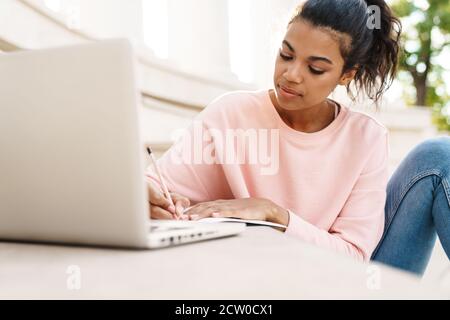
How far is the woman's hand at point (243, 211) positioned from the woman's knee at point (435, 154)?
42 cm

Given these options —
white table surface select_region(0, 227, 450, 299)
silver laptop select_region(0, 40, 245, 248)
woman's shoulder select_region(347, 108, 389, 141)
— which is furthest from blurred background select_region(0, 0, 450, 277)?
white table surface select_region(0, 227, 450, 299)

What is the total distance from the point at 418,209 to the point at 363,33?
41 centimetres

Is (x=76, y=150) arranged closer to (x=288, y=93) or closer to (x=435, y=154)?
(x=288, y=93)

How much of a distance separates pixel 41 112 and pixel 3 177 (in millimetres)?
111

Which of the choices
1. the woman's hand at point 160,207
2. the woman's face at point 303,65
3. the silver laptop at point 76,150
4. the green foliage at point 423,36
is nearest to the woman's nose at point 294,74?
the woman's face at point 303,65

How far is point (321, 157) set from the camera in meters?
1.34

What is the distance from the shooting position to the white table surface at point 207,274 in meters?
0.47

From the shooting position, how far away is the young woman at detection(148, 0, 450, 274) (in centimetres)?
127

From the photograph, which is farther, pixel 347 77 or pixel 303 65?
pixel 347 77

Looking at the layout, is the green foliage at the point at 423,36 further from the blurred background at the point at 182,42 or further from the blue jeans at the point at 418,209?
the blue jeans at the point at 418,209

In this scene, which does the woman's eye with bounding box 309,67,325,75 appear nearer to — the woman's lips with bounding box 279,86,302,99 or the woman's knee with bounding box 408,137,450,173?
the woman's lips with bounding box 279,86,302,99

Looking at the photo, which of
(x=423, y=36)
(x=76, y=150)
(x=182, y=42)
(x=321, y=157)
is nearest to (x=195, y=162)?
(x=321, y=157)

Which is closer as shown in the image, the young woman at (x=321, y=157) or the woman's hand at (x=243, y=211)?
the woman's hand at (x=243, y=211)

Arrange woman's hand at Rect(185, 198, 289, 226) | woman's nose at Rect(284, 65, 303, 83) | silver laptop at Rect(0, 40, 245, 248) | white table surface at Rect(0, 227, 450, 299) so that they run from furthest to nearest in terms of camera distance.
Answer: woman's nose at Rect(284, 65, 303, 83), woman's hand at Rect(185, 198, 289, 226), silver laptop at Rect(0, 40, 245, 248), white table surface at Rect(0, 227, 450, 299)
